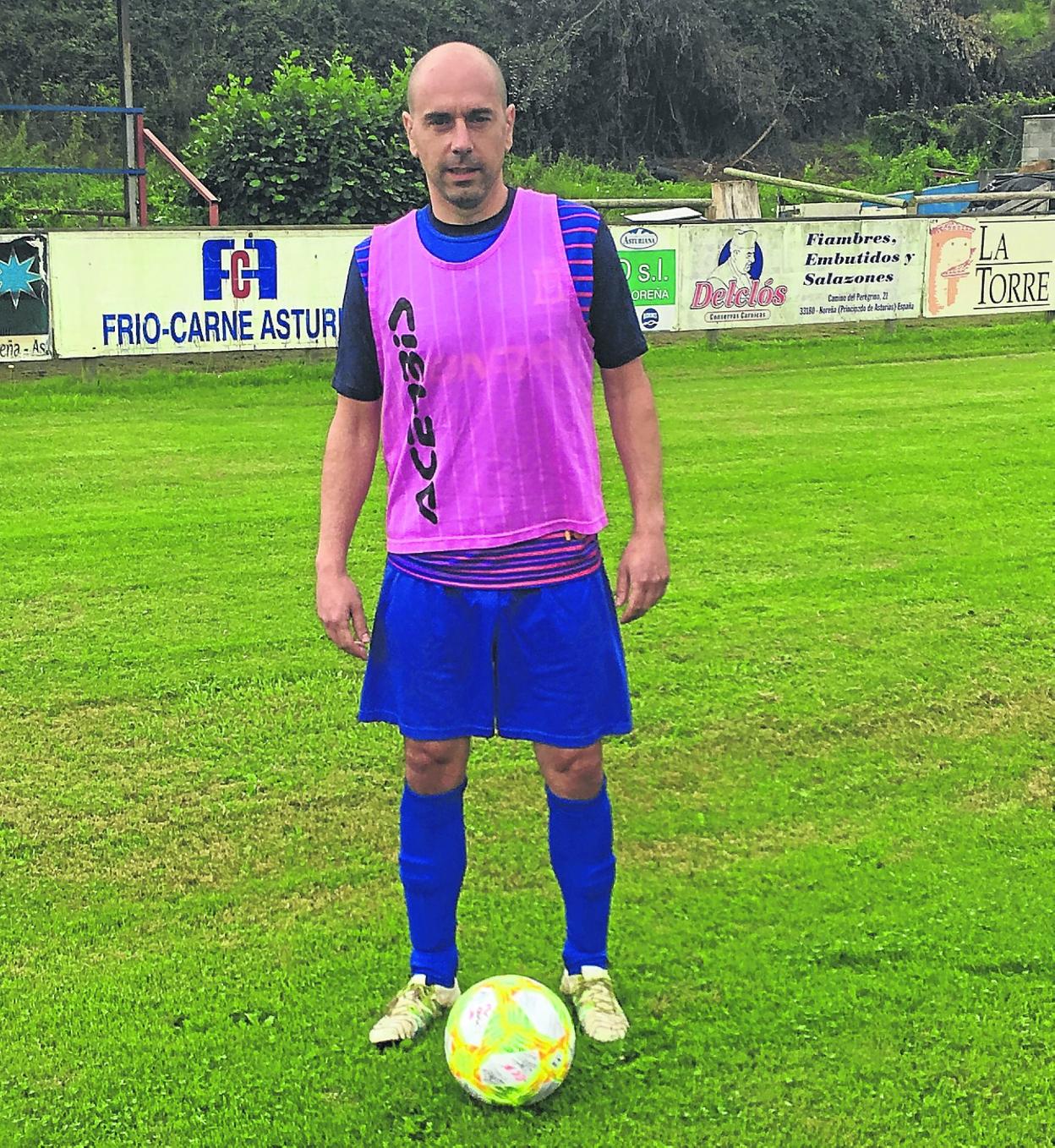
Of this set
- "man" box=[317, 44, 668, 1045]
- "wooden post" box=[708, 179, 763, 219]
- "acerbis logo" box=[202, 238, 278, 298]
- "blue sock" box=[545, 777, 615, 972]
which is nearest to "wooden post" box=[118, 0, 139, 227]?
"acerbis logo" box=[202, 238, 278, 298]

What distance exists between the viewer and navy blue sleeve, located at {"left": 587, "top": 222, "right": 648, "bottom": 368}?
2879 millimetres

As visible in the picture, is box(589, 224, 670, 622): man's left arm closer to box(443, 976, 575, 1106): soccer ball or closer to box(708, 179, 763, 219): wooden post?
box(443, 976, 575, 1106): soccer ball

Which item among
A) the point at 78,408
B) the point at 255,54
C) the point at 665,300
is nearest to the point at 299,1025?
the point at 78,408

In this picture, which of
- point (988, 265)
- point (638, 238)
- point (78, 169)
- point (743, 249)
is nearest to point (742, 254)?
point (743, 249)

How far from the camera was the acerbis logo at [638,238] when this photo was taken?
51.2ft

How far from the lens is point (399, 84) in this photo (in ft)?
68.5

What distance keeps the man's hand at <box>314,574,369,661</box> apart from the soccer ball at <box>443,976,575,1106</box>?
32.3 inches

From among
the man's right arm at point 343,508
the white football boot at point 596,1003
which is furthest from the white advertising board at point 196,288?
the white football boot at point 596,1003

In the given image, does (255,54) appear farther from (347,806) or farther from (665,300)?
(347,806)

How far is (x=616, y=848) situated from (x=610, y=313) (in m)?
1.90

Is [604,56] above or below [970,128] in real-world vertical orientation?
above

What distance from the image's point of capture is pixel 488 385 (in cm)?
284

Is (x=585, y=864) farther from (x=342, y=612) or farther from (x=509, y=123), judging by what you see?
(x=509, y=123)

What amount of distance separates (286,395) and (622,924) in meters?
10.7
